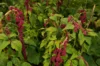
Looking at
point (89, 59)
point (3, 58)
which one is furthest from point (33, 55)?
point (89, 59)

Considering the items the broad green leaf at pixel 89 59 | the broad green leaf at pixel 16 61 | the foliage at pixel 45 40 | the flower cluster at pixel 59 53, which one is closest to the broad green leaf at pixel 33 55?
the foliage at pixel 45 40

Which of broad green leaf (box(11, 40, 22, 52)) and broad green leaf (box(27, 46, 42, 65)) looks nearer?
broad green leaf (box(11, 40, 22, 52))

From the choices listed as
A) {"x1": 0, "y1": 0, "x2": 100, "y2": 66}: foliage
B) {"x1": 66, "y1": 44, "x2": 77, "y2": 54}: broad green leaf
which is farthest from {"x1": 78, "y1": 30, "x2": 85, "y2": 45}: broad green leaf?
{"x1": 66, "y1": 44, "x2": 77, "y2": 54}: broad green leaf

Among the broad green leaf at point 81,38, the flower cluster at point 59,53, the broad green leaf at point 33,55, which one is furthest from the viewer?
the broad green leaf at point 33,55

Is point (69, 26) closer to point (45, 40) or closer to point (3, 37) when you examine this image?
point (45, 40)

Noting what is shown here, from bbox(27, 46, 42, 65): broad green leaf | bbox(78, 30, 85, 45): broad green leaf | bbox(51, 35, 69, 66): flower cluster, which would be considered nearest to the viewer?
bbox(51, 35, 69, 66): flower cluster

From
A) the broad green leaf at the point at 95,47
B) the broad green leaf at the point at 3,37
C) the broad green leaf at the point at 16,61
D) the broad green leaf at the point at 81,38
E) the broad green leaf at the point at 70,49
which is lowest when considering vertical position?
the broad green leaf at the point at 95,47

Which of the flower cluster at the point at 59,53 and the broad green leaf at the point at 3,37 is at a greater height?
the broad green leaf at the point at 3,37

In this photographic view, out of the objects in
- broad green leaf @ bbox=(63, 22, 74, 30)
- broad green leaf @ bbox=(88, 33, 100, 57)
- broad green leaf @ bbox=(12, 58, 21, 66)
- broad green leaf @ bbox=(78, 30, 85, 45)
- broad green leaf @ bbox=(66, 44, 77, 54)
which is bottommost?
broad green leaf @ bbox=(88, 33, 100, 57)

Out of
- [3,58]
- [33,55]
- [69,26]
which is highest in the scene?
[69,26]

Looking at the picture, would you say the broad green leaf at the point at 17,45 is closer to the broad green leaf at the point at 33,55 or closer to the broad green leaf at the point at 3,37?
the broad green leaf at the point at 3,37

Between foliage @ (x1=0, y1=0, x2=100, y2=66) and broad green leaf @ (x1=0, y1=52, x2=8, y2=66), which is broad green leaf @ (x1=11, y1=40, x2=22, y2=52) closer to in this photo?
foliage @ (x1=0, y1=0, x2=100, y2=66)

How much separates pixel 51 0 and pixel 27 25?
20.6 inches

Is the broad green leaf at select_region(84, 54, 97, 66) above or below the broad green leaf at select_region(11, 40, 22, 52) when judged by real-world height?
below
